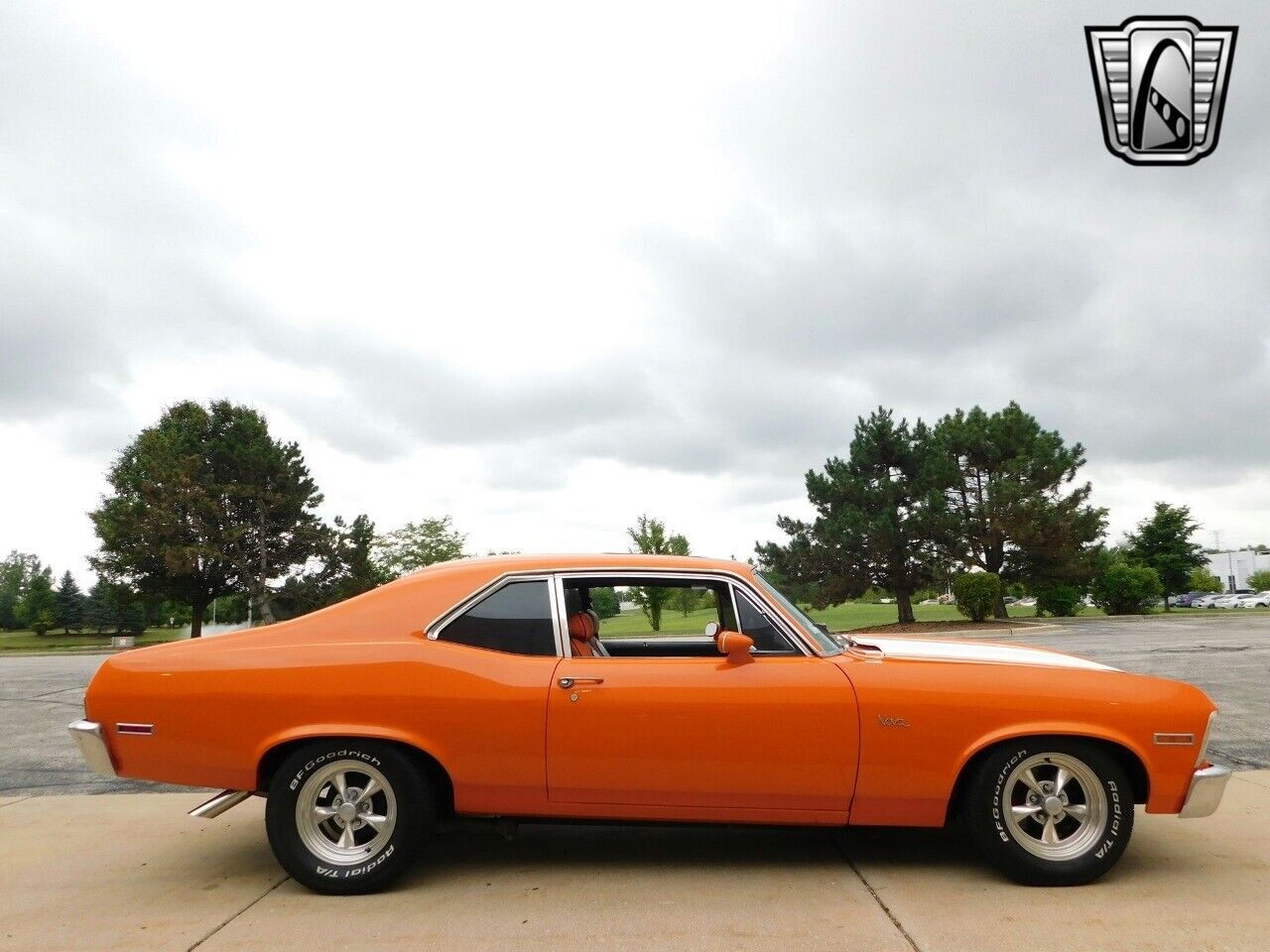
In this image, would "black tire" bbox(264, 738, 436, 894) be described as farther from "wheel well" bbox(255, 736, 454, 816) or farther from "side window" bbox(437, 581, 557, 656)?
"side window" bbox(437, 581, 557, 656)

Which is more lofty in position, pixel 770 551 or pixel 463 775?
pixel 770 551

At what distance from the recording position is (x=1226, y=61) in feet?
27.8

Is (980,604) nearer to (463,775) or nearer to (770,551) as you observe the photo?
(770,551)

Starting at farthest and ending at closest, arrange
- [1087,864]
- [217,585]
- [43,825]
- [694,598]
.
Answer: [217,585], [43,825], [694,598], [1087,864]

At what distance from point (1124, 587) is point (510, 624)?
40.7 metres

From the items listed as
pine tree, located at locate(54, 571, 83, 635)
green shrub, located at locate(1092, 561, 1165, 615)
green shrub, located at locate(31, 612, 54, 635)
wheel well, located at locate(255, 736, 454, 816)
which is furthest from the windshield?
green shrub, located at locate(31, 612, 54, 635)

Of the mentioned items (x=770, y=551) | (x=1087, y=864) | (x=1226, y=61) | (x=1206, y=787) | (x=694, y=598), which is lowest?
(x=1087, y=864)

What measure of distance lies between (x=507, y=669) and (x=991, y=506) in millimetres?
33256

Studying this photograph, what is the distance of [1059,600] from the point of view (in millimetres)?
38219

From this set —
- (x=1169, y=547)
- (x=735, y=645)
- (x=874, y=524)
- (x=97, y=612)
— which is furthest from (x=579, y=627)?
(x=97, y=612)

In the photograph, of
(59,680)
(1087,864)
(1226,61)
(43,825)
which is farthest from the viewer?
(59,680)

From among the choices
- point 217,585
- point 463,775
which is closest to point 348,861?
point 463,775

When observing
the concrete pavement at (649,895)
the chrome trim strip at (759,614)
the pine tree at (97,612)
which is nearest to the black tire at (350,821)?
the concrete pavement at (649,895)

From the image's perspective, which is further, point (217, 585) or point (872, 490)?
point (217, 585)
